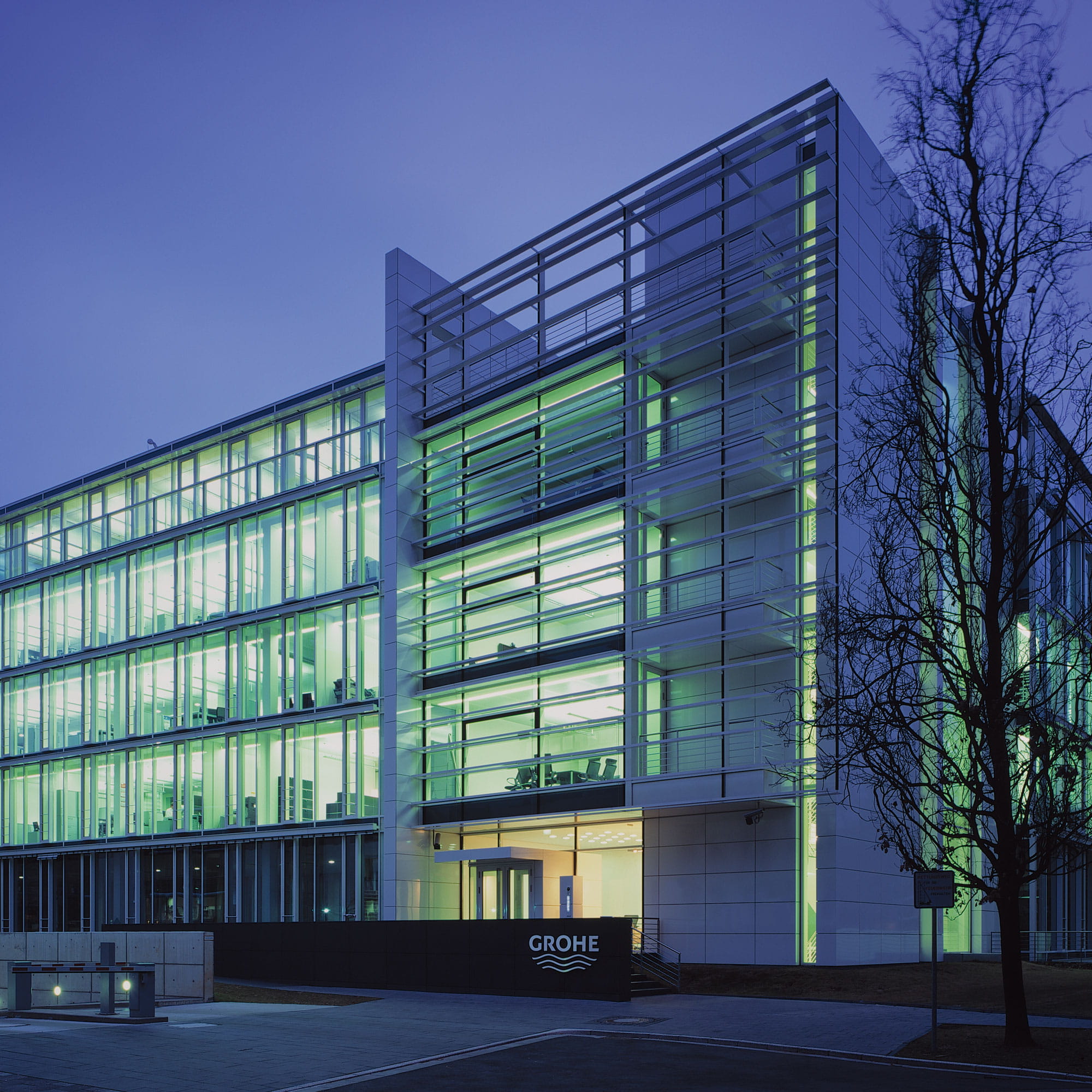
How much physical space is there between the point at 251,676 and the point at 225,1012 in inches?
739

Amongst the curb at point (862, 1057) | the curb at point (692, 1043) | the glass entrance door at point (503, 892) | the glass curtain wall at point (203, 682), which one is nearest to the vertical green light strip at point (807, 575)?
the curb at point (862, 1057)

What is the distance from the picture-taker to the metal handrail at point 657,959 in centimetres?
2830

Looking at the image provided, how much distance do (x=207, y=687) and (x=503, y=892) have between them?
13292 mm

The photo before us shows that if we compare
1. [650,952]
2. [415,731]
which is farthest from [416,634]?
[650,952]

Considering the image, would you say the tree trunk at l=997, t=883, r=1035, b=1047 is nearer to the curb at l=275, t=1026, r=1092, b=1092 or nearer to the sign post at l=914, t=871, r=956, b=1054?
the sign post at l=914, t=871, r=956, b=1054

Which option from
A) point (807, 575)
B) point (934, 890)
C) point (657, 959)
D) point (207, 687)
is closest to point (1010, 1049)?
point (934, 890)

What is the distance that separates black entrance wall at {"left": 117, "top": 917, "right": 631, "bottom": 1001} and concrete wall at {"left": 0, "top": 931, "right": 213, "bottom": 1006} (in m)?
1.87

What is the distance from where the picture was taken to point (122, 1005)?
81.7 ft

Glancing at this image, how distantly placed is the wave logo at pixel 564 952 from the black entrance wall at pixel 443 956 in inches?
0.7

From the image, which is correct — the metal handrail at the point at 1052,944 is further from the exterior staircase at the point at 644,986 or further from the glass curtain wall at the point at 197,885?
the glass curtain wall at the point at 197,885

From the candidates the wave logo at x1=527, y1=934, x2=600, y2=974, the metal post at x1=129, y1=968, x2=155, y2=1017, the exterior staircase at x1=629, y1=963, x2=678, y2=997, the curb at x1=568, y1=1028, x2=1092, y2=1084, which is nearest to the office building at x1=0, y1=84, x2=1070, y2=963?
the exterior staircase at x1=629, y1=963, x2=678, y2=997

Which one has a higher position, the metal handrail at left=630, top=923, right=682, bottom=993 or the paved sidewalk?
the paved sidewalk

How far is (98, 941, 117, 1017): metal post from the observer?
71.3 ft

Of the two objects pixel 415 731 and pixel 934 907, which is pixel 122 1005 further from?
pixel 934 907
